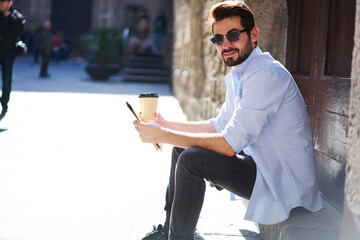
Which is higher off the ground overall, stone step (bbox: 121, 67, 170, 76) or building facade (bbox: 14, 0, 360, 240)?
building facade (bbox: 14, 0, 360, 240)

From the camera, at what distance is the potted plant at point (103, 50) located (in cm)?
1425

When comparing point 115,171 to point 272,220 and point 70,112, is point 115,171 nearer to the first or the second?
point 272,220

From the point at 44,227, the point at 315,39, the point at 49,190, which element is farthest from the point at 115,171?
the point at 315,39

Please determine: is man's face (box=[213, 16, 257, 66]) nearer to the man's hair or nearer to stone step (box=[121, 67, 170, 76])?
the man's hair

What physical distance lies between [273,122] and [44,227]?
1360 mm

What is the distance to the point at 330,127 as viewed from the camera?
8.58ft

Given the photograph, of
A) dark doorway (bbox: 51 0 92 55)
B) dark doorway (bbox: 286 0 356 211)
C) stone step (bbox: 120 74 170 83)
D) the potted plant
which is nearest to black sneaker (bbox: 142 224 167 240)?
dark doorway (bbox: 286 0 356 211)

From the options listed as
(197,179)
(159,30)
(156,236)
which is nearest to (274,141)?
(197,179)

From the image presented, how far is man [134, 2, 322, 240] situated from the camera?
221 cm

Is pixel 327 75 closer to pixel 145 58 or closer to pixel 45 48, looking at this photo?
pixel 45 48

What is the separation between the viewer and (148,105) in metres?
2.39

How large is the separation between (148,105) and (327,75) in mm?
956

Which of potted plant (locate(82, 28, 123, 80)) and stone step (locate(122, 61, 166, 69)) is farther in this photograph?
stone step (locate(122, 61, 166, 69))

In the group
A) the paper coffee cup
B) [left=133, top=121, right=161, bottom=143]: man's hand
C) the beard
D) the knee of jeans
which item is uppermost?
the beard
